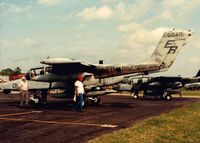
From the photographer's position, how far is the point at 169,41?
24.7m

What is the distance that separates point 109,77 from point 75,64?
3182 mm

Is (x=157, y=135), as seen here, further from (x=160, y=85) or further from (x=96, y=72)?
(x=160, y=85)

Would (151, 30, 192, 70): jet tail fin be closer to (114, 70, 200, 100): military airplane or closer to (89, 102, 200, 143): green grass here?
(114, 70, 200, 100): military airplane

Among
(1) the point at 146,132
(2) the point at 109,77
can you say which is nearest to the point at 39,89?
(2) the point at 109,77

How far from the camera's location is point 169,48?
80.2 feet

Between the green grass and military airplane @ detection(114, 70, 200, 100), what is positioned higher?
military airplane @ detection(114, 70, 200, 100)

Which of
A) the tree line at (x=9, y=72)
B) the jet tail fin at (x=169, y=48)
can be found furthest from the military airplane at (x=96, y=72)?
the tree line at (x=9, y=72)

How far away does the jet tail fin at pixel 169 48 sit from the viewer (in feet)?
77.9

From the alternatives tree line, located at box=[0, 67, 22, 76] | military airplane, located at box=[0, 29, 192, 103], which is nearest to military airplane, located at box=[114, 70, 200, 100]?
military airplane, located at box=[0, 29, 192, 103]

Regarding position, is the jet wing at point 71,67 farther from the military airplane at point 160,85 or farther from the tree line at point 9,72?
the tree line at point 9,72

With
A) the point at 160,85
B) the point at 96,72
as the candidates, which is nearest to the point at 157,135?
the point at 96,72

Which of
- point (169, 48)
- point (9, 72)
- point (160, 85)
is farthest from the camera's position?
point (9, 72)

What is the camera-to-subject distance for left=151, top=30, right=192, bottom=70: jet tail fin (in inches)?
934

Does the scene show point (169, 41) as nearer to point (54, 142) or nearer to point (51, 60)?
point (51, 60)
